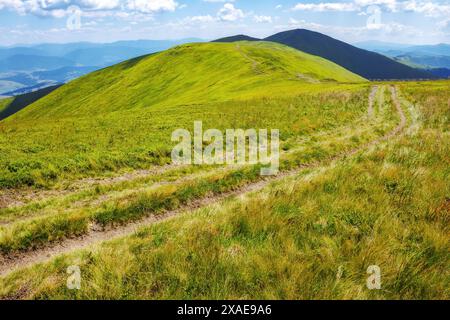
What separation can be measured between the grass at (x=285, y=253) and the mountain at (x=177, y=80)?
51904mm

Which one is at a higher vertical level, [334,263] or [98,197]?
[334,263]

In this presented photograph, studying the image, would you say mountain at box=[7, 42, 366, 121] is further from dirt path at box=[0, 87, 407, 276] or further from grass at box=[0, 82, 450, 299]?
grass at box=[0, 82, 450, 299]

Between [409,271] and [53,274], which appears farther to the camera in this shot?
[53,274]

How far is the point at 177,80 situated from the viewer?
9219cm

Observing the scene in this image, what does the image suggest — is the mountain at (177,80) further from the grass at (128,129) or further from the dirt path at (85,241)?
the dirt path at (85,241)

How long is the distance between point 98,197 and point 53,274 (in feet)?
25.3

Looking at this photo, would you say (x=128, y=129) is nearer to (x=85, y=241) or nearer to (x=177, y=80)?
(x=85, y=241)

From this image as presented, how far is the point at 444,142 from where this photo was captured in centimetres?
1491

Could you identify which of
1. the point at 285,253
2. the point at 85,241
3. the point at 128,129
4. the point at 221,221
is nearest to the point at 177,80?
the point at 128,129

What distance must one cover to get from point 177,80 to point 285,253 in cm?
9125

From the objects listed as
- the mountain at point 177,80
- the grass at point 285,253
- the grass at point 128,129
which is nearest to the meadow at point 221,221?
the grass at point 285,253
